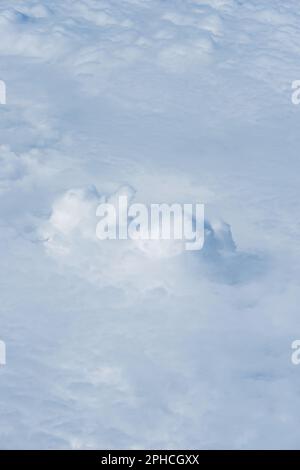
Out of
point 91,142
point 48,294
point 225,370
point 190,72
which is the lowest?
point 225,370

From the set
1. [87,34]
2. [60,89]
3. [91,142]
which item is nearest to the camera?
[91,142]

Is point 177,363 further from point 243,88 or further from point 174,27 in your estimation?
point 174,27

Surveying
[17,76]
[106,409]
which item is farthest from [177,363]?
[17,76]

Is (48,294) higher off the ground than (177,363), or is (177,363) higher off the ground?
(48,294)
